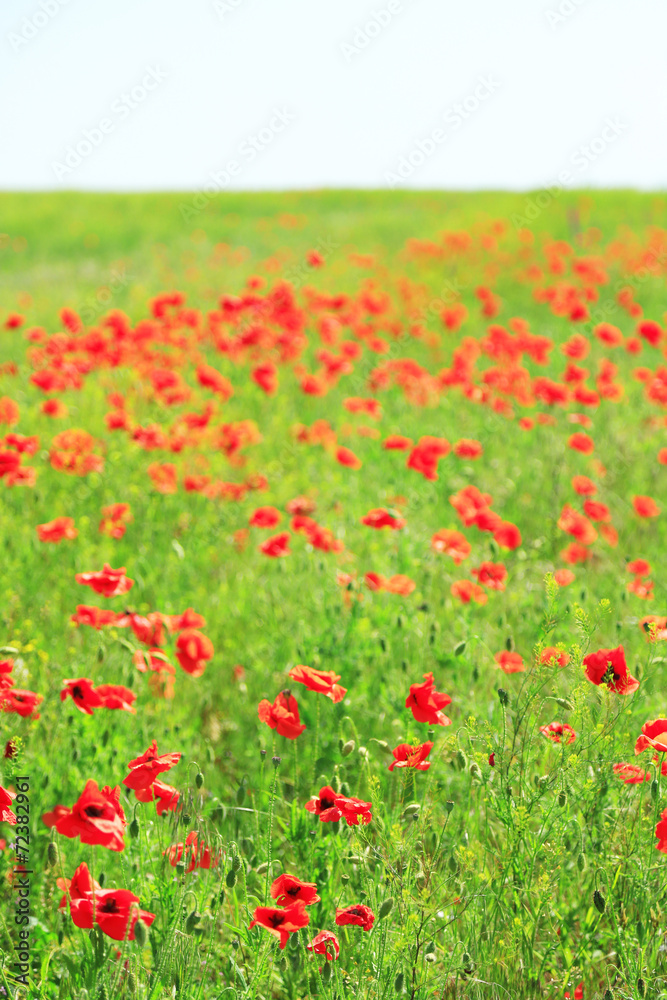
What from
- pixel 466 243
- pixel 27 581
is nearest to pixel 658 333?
pixel 27 581

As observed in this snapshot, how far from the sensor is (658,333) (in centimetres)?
589

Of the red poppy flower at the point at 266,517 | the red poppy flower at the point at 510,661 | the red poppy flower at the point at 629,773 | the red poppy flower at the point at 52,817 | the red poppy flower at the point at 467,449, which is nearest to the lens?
the red poppy flower at the point at 629,773

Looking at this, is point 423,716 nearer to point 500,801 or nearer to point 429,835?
point 500,801

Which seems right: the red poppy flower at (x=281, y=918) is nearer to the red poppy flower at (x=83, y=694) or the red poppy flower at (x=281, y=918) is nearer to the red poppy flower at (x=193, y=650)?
the red poppy flower at (x=83, y=694)

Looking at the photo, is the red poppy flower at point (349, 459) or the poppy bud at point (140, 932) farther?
the red poppy flower at point (349, 459)

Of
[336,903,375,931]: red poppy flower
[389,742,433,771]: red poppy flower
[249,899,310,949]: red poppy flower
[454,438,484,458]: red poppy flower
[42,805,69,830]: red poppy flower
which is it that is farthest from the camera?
[454,438,484,458]: red poppy flower

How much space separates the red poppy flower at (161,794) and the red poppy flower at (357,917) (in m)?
0.40

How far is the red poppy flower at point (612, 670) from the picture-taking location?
5.77 feet

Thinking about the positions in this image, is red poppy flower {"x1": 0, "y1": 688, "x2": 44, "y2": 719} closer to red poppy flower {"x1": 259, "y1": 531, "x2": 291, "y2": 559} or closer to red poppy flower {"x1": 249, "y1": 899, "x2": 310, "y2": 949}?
red poppy flower {"x1": 249, "y1": 899, "x2": 310, "y2": 949}

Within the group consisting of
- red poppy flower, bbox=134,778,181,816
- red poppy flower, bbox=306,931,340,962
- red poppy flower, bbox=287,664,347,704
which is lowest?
red poppy flower, bbox=306,931,340,962

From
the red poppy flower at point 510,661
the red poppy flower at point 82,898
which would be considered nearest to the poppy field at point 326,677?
the red poppy flower at point 82,898

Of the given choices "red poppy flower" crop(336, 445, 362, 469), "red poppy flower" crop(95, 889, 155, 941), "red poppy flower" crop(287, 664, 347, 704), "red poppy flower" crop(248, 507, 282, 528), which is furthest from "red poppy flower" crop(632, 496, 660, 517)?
"red poppy flower" crop(95, 889, 155, 941)

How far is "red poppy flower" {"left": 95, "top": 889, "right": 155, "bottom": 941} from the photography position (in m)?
1.46

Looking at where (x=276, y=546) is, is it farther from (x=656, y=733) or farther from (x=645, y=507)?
(x=645, y=507)
